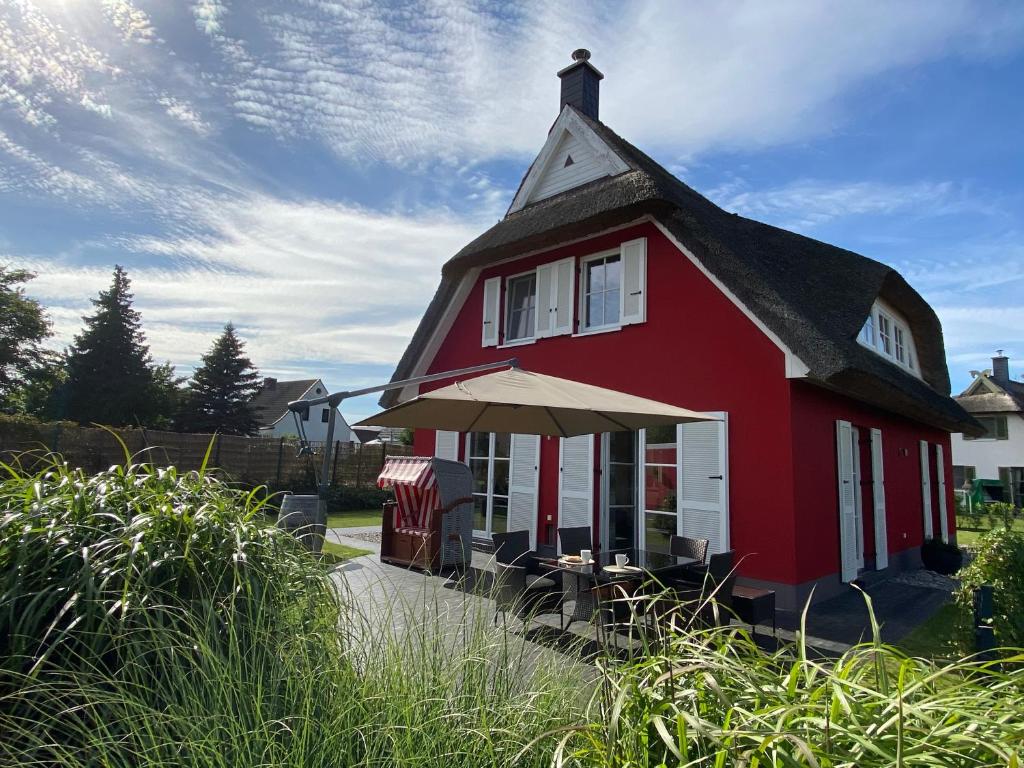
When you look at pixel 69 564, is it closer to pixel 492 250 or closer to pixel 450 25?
pixel 450 25

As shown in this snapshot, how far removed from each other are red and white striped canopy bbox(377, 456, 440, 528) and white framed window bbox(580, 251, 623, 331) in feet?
10.4

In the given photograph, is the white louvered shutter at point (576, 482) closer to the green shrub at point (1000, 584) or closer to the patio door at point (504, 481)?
the patio door at point (504, 481)

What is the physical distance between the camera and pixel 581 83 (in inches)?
407

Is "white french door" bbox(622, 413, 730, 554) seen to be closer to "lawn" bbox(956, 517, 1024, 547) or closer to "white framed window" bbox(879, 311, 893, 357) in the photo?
"white framed window" bbox(879, 311, 893, 357)

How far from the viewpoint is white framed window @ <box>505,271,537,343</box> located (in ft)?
31.0

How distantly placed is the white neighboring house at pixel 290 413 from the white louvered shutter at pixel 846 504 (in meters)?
34.2

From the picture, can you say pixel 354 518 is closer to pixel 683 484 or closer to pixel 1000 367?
pixel 683 484

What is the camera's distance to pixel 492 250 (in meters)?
9.02

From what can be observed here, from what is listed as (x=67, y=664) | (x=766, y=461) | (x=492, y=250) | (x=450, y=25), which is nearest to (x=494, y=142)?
(x=492, y=250)

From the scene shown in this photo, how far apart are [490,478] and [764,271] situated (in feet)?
17.1

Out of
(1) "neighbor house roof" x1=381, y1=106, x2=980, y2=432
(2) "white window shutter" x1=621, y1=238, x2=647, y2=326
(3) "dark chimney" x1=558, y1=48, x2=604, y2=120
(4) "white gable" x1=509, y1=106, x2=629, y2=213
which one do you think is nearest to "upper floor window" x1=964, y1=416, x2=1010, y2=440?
(1) "neighbor house roof" x1=381, y1=106, x2=980, y2=432

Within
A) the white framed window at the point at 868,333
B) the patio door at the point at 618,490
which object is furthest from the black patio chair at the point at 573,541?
the white framed window at the point at 868,333

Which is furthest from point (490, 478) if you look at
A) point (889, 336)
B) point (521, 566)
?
point (889, 336)

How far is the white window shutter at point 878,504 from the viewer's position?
851cm
